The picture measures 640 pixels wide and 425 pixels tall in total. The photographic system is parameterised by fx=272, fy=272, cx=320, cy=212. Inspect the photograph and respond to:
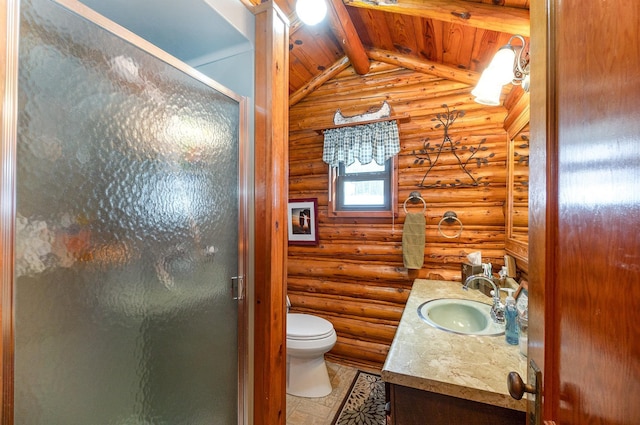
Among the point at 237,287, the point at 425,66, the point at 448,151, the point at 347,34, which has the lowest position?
the point at 237,287

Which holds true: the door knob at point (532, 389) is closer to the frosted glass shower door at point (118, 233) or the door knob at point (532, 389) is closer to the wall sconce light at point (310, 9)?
the frosted glass shower door at point (118, 233)

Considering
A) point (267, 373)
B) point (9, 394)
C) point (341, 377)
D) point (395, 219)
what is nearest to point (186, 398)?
point (267, 373)

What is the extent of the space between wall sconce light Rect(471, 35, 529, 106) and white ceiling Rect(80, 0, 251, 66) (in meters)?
1.33

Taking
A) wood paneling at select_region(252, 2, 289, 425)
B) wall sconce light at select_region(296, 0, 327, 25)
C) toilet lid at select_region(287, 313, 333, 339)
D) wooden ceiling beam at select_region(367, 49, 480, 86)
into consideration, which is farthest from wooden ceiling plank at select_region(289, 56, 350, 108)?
toilet lid at select_region(287, 313, 333, 339)

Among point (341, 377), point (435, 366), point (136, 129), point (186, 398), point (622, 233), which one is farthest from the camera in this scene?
point (341, 377)

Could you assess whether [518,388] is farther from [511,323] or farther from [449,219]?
[449,219]

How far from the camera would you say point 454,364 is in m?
1.04

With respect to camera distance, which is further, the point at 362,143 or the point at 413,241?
the point at 362,143

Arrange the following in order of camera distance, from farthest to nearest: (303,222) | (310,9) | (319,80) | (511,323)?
(303,222)
(319,80)
(310,9)
(511,323)

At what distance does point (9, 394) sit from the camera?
524mm

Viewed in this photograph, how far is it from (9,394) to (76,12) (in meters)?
0.82

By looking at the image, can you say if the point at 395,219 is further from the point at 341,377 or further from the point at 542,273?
the point at 542,273

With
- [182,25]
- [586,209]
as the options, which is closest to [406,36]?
[182,25]

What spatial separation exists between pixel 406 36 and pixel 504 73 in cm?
97
